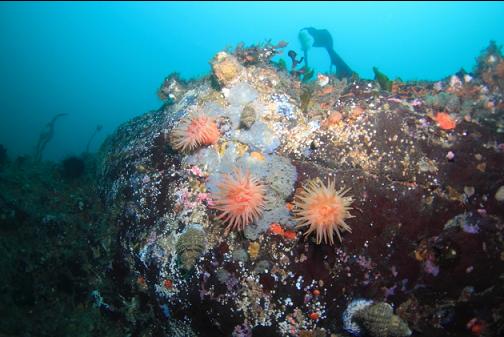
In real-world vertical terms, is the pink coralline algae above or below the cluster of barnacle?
below

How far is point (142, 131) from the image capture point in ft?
22.2

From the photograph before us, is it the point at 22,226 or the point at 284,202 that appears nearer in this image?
the point at 284,202

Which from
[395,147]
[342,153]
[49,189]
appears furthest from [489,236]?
[49,189]

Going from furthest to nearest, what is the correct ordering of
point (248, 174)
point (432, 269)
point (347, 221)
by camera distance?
point (248, 174), point (347, 221), point (432, 269)

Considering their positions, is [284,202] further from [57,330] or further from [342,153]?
[57,330]

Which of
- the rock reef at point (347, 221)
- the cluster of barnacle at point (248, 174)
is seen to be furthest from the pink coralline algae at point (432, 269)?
the cluster of barnacle at point (248, 174)

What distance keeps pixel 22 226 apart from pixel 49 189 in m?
1.29

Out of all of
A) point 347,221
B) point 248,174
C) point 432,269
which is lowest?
point 432,269

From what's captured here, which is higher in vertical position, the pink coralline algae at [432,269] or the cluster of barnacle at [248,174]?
the cluster of barnacle at [248,174]

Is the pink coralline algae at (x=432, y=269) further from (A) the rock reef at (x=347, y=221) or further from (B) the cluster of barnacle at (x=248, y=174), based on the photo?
(B) the cluster of barnacle at (x=248, y=174)

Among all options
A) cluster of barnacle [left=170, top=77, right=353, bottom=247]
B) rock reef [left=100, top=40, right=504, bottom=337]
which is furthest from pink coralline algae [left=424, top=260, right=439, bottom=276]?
cluster of barnacle [left=170, top=77, right=353, bottom=247]

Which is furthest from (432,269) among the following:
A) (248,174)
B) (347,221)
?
(248,174)

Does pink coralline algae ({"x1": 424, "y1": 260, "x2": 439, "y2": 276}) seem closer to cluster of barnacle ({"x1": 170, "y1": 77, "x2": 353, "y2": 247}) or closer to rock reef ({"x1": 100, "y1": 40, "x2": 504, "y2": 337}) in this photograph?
rock reef ({"x1": 100, "y1": 40, "x2": 504, "y2": 337})

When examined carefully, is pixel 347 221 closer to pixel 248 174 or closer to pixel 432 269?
pixel 432 269
